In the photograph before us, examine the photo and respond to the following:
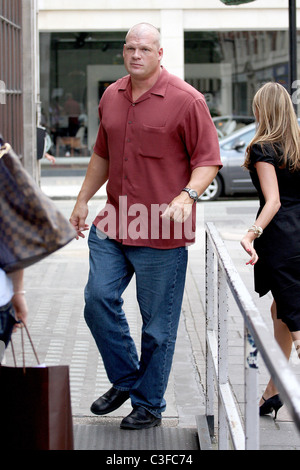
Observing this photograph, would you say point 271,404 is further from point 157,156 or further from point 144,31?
point 144,31

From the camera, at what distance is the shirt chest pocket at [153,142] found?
419 centimetres

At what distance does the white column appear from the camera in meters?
24.7

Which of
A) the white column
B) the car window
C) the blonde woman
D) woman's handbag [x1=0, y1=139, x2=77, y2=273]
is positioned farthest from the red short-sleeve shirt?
the white column

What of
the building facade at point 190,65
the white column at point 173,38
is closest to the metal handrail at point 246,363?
the white column at point 173,38

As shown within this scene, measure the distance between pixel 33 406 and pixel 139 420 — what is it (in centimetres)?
171

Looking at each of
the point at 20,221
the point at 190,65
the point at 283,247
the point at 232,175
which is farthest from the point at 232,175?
the point at 20,221

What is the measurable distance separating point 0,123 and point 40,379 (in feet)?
17.9

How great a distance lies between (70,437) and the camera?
278cm

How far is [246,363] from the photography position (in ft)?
8.36

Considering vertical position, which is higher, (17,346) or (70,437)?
(70,437)

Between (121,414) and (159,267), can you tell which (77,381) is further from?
(159,267)

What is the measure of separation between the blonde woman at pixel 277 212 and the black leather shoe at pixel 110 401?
2.66 feet

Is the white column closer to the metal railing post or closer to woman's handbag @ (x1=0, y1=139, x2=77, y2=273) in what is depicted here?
the metal railing post
